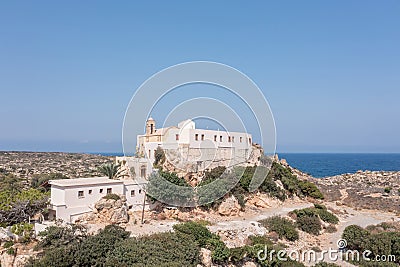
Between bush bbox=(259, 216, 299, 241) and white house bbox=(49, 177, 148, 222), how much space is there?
10.4 meters

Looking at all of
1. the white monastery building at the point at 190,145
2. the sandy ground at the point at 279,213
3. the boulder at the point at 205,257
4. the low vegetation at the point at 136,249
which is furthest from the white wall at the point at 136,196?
the boulder at the point at 205,257

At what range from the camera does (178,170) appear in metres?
25.2

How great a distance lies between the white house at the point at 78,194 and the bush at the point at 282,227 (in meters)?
10.4

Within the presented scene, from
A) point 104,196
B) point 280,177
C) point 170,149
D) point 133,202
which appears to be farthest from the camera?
point 280,177

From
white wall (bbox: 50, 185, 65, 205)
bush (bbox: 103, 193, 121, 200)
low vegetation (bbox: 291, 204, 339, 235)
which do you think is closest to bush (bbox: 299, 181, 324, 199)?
low vegetation (bbox: 291, 204, 339, 235)

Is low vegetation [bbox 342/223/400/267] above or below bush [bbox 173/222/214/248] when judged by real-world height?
below

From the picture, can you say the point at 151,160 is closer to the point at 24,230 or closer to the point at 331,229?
the point at 24,230

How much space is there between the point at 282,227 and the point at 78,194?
13.9 m

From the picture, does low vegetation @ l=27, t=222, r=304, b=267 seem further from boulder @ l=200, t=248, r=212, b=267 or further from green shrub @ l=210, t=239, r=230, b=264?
boulder @ l=200, t=248, r=212, b=267

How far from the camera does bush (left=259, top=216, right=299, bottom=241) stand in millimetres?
19719

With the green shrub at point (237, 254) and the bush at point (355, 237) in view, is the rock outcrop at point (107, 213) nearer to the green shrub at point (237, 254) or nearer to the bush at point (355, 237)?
the green shrub at point (237, 254)

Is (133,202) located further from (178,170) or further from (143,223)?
(178,170)

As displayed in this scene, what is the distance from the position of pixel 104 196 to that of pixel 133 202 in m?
2.70

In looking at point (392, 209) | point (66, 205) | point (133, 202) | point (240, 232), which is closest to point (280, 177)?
point (392, 209)
